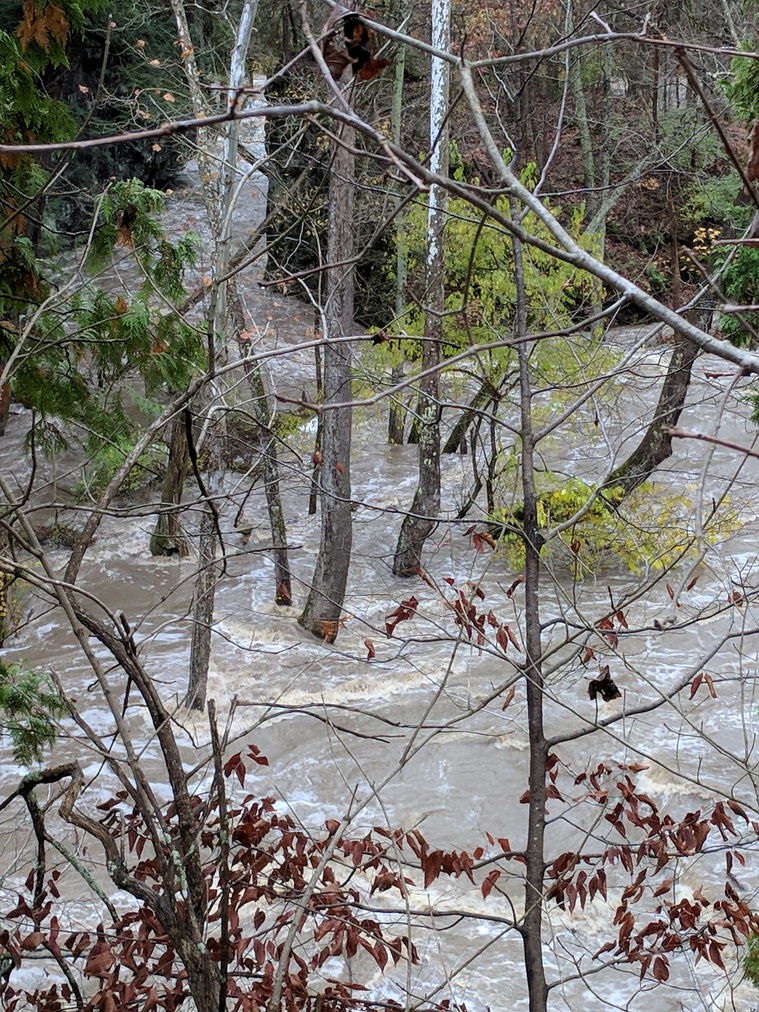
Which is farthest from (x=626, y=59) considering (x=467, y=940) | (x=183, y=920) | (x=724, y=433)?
(x=183, y=920)

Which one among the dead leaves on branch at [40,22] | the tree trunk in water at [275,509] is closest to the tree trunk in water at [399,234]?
the tree trunk in water at [275,509]

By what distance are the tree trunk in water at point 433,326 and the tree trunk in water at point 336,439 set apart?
0.67 m

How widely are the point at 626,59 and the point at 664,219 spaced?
5083 mm

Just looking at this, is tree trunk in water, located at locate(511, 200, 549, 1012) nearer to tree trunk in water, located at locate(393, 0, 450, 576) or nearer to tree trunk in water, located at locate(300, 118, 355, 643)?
tree trunk in water, located at locate(393, 0, 450, 576)

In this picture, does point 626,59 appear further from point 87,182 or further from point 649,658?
point 649,658

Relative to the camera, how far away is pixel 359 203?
542 inches

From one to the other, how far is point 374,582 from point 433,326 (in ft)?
9.63

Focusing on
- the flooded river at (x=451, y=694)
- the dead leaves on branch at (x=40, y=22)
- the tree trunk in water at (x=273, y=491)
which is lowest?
the flooded river at (x=451, y=694)

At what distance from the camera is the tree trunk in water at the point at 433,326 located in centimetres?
870

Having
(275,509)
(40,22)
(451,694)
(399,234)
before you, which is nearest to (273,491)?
(275,509)

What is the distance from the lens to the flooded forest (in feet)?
7.04

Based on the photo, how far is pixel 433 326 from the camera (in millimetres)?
9188

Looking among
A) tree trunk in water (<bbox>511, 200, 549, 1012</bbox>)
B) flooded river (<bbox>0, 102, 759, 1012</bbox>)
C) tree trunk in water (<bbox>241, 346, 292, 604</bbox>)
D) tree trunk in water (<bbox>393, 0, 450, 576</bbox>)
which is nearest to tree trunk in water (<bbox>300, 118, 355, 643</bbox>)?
flooded river (<bbox>0, 102, 759, 1012</bbox>)

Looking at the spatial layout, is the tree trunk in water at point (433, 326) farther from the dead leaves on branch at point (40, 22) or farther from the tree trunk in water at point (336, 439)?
the dead leaves on branch at point (40, 22)
